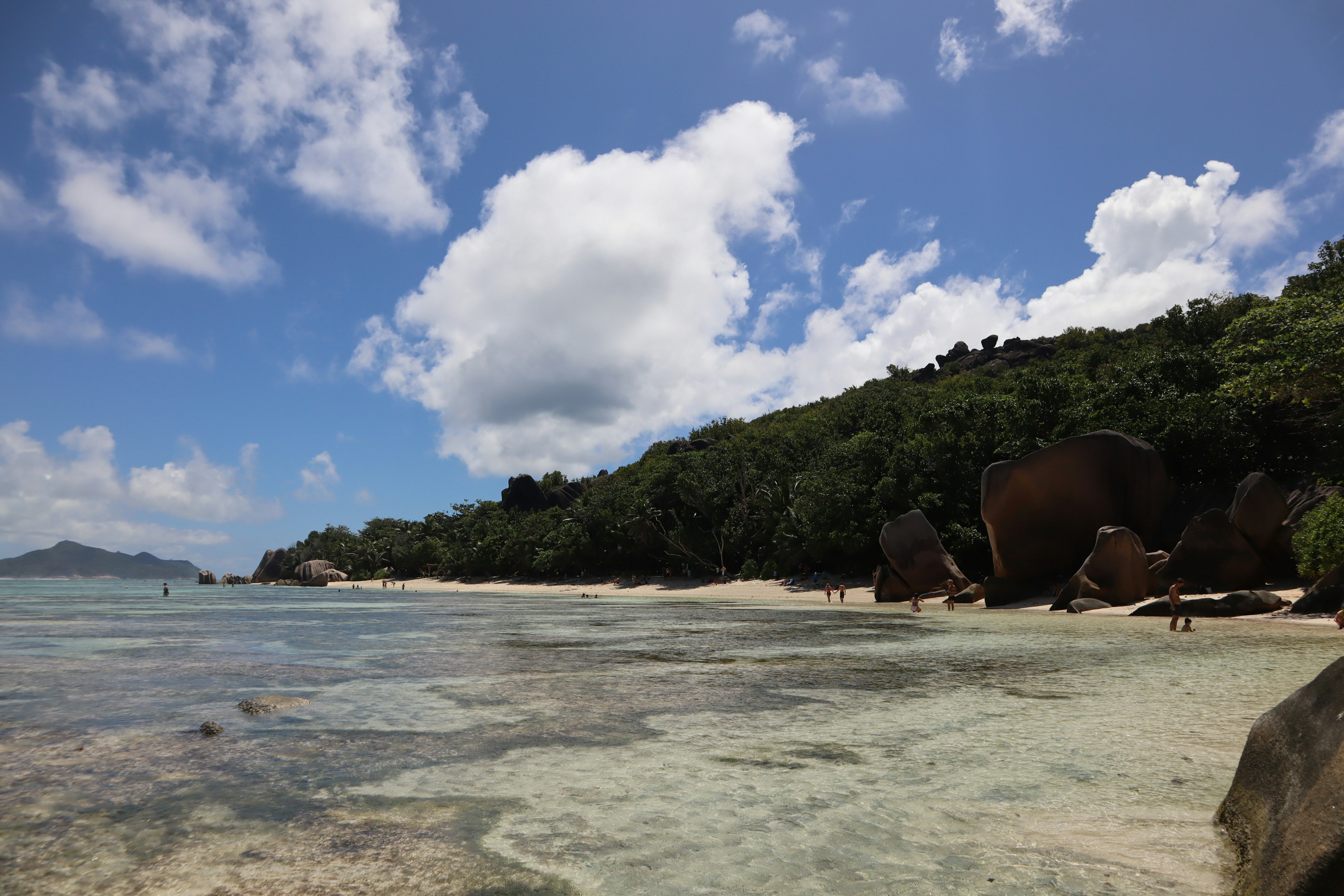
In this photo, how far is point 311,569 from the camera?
308 ft

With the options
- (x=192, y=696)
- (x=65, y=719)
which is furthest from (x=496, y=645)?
(x=65, y=719)

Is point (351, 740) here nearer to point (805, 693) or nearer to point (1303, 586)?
point (805, 693)

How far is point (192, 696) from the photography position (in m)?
10.5

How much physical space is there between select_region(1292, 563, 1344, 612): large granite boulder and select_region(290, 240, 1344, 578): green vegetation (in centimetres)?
524

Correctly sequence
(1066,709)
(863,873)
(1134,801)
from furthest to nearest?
(1066,709) → (1134,801) → (863,873)

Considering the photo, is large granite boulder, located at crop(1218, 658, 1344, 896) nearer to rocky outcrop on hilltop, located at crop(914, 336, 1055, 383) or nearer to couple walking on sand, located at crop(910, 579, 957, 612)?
couple walking on sand, located at crop(910, 579, 957, 612)

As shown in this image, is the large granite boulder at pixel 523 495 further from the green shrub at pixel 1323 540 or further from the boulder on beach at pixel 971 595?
the green shrub at pixel 1323 540

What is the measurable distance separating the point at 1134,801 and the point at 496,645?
579 inches

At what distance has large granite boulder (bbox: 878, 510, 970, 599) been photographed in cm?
3344

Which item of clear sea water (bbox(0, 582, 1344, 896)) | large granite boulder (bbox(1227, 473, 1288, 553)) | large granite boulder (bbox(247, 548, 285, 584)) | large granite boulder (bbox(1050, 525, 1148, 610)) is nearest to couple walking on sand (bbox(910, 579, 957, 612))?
large granite boulder (bbox(1050, 525, 1148, 610))

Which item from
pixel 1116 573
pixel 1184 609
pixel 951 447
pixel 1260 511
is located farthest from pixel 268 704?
pixel 951 447

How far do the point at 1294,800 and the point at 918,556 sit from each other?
31.6 m

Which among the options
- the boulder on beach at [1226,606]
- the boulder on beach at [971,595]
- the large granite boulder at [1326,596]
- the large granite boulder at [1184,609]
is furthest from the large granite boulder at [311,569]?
the large granite boulder at [1326,596]

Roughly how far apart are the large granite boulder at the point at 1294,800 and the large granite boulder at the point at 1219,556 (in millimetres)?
24318
